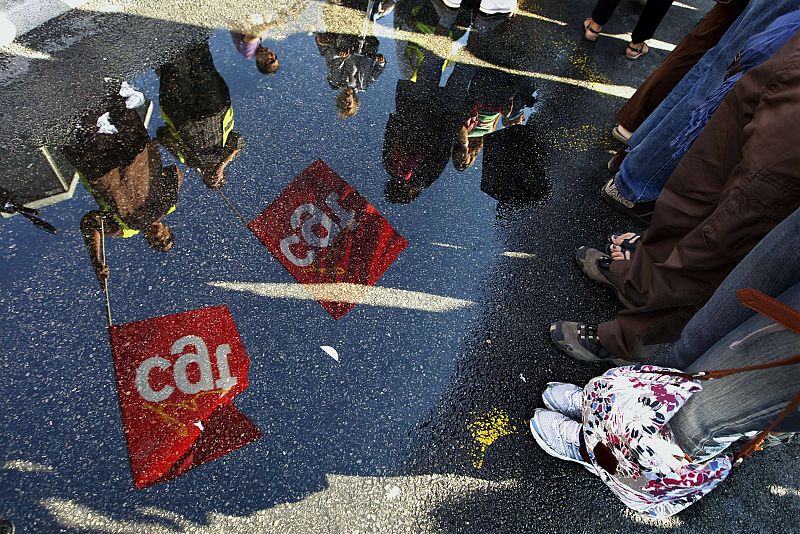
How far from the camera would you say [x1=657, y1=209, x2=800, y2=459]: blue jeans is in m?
1.15

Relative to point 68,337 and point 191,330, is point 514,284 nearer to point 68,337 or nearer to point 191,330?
point 191,330

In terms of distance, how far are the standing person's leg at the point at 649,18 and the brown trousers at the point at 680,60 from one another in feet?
3.20

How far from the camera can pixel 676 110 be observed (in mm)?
2279

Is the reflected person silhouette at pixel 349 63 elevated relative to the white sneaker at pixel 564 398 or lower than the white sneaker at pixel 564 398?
elevated

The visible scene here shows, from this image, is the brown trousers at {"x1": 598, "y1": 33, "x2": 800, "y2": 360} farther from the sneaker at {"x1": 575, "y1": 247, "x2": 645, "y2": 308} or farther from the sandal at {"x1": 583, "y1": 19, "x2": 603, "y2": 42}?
the sandal at {"x1": 583, "y1": 19, "x2": 603, "y2": 42}

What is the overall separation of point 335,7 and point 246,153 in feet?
4.99

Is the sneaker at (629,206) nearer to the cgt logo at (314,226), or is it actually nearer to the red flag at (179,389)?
the cgt logo at (314,226)

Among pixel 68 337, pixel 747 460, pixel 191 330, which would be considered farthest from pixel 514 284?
pixel 68 337

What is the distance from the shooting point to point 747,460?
210 centimetres

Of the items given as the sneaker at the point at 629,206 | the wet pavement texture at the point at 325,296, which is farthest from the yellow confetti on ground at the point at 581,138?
the sneaker at the point at 629,206

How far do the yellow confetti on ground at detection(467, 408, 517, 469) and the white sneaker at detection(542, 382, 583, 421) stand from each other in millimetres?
190

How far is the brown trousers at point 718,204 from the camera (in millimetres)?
1418

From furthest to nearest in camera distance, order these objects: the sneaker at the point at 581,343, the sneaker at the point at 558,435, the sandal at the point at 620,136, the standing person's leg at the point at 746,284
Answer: the sandal at the point at 620,136
the sneaker at the point at 581,343
the sneaker at the point at 558,435
the standing person's leg at the point at 746,284

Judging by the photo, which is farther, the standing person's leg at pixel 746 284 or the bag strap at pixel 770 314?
the standing person's leg at pixel 746 284
